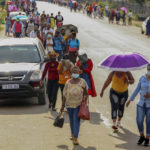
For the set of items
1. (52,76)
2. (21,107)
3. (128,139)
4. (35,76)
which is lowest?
(21,107)

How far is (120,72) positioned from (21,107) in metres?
3.99

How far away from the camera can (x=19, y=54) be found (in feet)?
48.1

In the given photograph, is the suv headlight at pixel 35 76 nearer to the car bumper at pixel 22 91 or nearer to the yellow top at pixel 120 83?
the car bumper at pixel 22 91

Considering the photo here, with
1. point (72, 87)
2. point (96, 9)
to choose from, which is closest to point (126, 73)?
point (72, 87)

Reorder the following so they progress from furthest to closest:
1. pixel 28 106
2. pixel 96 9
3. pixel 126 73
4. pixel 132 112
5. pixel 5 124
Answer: pixel 96 9 < pixel 28 106 < pixel 132 112 < pixel 5 124 < pixel 126 73

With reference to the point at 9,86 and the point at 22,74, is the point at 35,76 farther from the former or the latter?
the point at 9,86

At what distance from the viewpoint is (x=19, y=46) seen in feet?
48.9

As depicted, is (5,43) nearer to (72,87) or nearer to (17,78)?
(17,78)

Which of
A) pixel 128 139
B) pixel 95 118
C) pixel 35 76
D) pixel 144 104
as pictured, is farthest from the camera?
pixel 35 76

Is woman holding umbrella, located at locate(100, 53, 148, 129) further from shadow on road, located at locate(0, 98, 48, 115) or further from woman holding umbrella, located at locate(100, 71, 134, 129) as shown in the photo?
shadow on road, located at locate(0, 98, 48, 115)

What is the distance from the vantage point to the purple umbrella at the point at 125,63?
10414 mm

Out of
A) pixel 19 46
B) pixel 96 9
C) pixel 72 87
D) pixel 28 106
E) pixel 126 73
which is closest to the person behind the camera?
pixel 72 87

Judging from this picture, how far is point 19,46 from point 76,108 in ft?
18.4

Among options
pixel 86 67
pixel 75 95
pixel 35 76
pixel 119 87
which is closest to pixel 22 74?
pixel 35 76
